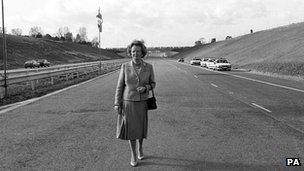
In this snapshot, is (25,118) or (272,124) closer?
(272,124)

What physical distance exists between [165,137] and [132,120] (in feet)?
6.68

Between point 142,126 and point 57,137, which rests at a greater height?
point 142,126

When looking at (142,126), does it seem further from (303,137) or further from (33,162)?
(303,137)

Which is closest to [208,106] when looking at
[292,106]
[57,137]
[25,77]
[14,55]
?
[292,106]

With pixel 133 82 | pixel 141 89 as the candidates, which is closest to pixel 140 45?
pixel 133 82

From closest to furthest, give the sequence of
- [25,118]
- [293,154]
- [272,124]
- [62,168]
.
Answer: [62,168] → [293,154] → [272,124] → [25,118]

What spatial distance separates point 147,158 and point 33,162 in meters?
1.81

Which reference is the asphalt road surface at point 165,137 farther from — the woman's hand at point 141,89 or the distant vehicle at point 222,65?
the distant vehicle at point 222,65

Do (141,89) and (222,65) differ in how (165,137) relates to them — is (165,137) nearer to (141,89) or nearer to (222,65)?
(141,89)

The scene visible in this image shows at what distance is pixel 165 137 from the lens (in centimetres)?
779

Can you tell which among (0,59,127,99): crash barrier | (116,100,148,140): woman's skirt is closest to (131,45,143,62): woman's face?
(116,100,148,140): woman's skirt

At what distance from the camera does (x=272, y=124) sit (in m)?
9.29

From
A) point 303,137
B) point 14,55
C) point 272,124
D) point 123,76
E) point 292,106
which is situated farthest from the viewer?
point 14,55

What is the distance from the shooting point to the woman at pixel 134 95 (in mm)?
5852
